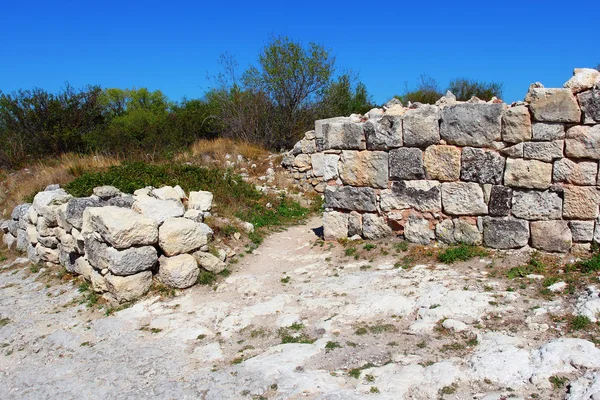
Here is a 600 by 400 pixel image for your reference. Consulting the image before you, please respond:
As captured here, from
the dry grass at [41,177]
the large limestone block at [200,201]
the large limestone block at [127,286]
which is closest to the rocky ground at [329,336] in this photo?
the large limestone block at [127,286]

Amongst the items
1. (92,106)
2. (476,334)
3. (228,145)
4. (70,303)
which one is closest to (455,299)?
(476,334)

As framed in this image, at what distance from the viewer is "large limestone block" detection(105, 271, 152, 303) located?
611cm

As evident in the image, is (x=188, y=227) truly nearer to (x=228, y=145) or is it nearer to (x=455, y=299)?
(x=455, y=299)

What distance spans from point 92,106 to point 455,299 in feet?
52.6

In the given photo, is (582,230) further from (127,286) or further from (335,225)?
(127,286)

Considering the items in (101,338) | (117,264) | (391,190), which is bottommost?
(101,338)

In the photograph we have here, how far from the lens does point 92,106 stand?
1728 cm

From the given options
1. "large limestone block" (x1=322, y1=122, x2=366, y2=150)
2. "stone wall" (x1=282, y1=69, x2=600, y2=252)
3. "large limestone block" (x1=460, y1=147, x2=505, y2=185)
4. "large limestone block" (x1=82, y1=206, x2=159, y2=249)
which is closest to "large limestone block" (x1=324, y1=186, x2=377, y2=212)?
"stone wall" (x1=282, y1=69, x2=600, y2=252)

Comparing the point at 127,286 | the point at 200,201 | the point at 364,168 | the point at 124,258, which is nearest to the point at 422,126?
the point at 364,168

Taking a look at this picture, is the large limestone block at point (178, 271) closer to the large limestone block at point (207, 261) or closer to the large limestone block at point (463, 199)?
the large limestone block at point (207, 261)

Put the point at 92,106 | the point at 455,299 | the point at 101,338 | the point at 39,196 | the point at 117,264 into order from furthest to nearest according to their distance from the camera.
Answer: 1. the point at 92,106
2. the point at 39,196
3. the point at 117,264
4. the point at 101,338
5. the point at 455,299

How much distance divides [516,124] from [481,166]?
2.20 feet

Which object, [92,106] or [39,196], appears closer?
[39,196]

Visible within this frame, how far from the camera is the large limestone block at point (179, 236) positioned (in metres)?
6.42
